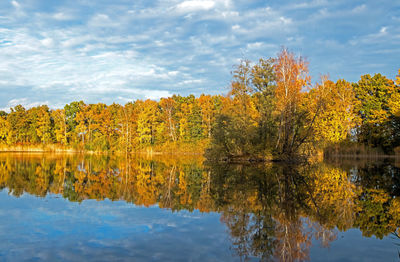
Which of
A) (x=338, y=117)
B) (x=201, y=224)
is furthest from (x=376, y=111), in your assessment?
(x=201, y=224)

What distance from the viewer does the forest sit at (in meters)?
27.2

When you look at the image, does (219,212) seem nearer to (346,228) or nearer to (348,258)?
(346,228)

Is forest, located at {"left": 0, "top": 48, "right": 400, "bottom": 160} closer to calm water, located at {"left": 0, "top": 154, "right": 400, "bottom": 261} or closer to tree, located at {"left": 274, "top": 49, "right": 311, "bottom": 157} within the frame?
tree, located at {"left": 274, "top": 49, "right": 311, "bottom": 157}

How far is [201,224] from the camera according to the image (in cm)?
715

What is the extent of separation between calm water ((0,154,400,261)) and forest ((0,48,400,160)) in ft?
50.3

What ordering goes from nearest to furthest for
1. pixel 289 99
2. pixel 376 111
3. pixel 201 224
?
pixel 201 224 → pixel 289 99 → pixel 376 111

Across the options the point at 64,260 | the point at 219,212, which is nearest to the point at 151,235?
the point at 64,260

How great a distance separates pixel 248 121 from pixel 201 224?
20764 millimetres

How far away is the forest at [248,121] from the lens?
27.2m

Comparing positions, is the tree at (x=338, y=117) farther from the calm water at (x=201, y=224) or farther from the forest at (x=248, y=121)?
the calm water at (x=201, y=224)

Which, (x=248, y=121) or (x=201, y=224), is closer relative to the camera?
(x=201, y=224)

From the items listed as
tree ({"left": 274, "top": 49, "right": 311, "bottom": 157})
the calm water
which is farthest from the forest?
the calm water

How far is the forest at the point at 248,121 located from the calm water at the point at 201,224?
604 inches

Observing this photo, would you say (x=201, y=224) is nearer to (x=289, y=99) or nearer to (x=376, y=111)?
(x=289, y=99)
